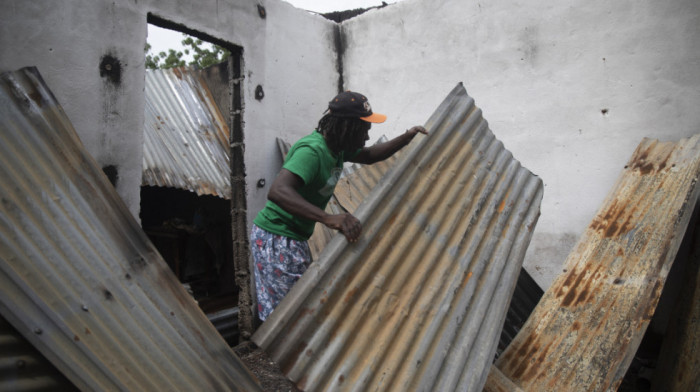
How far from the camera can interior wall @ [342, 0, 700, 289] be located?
3.68 meters

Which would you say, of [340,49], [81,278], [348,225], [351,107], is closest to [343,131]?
[351,107]

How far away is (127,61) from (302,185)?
2161 mm

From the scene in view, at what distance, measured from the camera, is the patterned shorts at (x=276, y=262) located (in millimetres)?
2402

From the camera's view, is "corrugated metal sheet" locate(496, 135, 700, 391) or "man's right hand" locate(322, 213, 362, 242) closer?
"man's right hand" locate(322, 213, 362, 242)

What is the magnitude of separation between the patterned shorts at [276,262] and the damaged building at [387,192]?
0.46 ft

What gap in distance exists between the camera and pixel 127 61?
332cm

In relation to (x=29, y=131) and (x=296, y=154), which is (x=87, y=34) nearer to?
(x=296, y=154)

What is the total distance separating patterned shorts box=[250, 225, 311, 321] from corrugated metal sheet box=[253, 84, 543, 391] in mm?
787

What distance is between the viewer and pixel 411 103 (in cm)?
501

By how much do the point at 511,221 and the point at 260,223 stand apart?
1335 millimetres

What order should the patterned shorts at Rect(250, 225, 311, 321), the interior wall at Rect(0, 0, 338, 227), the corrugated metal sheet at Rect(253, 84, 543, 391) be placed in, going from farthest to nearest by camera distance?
the interior wall at Rect(0, 0, 338, 227) → the patterned shorts at Rect(250, 225, 311, 321) → the corrugated metal sheet at Rect(253, 84, 543, 391)

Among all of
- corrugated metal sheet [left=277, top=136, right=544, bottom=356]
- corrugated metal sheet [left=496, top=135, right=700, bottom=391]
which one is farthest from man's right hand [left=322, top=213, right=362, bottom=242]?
corrugated metal sheet [left=277, top=136, right=544, bottom=356]

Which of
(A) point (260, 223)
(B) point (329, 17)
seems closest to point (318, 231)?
(A) point (260, 223)

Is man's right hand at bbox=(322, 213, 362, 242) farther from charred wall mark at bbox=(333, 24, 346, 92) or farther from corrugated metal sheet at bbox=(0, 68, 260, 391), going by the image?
charred wall mark at bbox=(333, 24, 346, 92)
